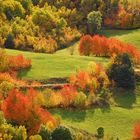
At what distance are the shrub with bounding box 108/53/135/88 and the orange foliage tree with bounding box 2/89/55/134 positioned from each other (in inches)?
1176

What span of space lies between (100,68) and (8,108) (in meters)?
36.4

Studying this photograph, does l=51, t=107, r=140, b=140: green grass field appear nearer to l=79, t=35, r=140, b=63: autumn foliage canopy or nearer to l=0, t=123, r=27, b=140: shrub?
l=0, t=123, r=27, b=140: shrub

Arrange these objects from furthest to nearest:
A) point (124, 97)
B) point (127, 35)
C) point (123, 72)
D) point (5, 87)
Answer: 1. point (127, 35)
2. point (123, 72)
3. point (124, 97)
4. point (5, 87)

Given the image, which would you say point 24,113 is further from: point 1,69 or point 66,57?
point 66,57

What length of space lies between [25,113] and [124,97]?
33.5 meters

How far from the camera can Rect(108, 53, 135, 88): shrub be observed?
429 feet

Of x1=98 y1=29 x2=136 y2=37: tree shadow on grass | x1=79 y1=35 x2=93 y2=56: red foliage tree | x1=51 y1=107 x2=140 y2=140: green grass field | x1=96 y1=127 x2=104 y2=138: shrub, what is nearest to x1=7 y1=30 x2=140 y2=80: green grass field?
x1=79 y1=35 x2=93 y2=56: red foliage tree

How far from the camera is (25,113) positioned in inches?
4026

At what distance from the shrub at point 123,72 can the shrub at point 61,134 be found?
38.3 meters

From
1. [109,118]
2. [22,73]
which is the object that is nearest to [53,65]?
[22,73]

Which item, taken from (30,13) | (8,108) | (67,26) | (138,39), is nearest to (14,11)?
(30,13)

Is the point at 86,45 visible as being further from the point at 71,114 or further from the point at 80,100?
the point at 71,114

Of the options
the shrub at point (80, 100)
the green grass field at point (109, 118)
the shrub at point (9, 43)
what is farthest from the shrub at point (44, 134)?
the shrub at point (9, 43)

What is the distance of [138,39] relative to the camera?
577ft
